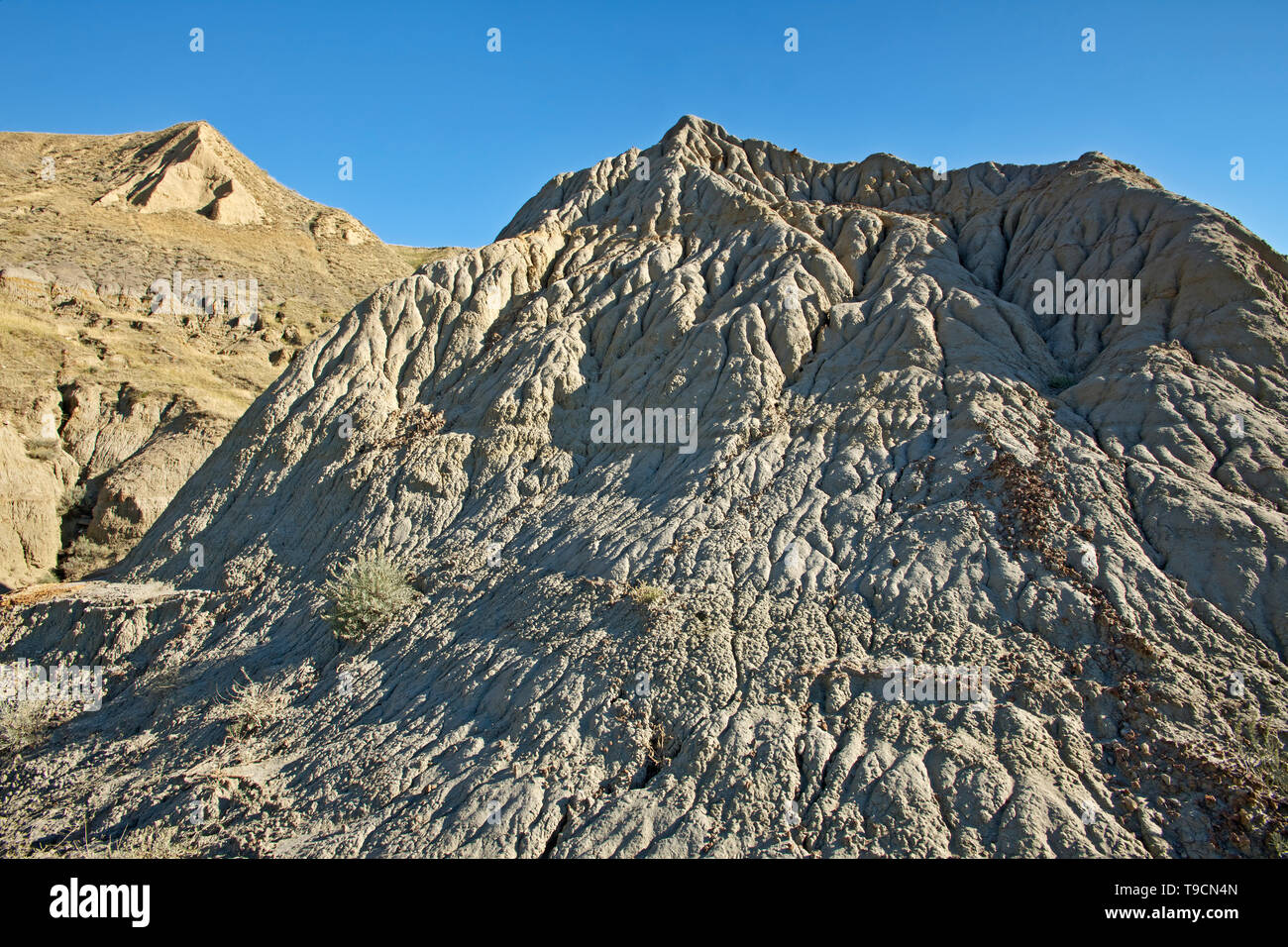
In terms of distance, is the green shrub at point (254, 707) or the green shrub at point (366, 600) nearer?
the green shrub at point (254, 707)

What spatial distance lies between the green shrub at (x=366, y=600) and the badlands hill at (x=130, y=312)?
13.1m

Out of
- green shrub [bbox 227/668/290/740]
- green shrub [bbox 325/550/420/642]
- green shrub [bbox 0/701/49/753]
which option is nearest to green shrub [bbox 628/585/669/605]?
green shrub [bbox 325/550/420/642]

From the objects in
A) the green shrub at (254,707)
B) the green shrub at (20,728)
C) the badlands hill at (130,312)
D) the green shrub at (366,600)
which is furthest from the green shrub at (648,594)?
the badlands hill at (130,312)

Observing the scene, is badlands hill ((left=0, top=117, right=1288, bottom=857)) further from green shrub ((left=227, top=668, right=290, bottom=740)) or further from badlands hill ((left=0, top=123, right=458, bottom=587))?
badlands hill ((left=0, top=123, right=458, bottom=587))

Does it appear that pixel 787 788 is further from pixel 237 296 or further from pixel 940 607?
pixel 237 296

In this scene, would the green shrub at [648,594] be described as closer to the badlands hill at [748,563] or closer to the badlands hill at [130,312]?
the badlands hill at [748,563]

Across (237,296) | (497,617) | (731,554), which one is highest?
(237,296)

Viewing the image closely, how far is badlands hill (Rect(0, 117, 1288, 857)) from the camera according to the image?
26.4ft

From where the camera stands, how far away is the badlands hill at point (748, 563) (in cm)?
804

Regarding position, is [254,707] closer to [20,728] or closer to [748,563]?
[20,728]

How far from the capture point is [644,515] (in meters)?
12.4

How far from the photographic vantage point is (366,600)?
39.8 feet

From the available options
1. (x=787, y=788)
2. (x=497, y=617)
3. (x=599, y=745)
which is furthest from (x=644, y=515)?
(x=787, y=788)
